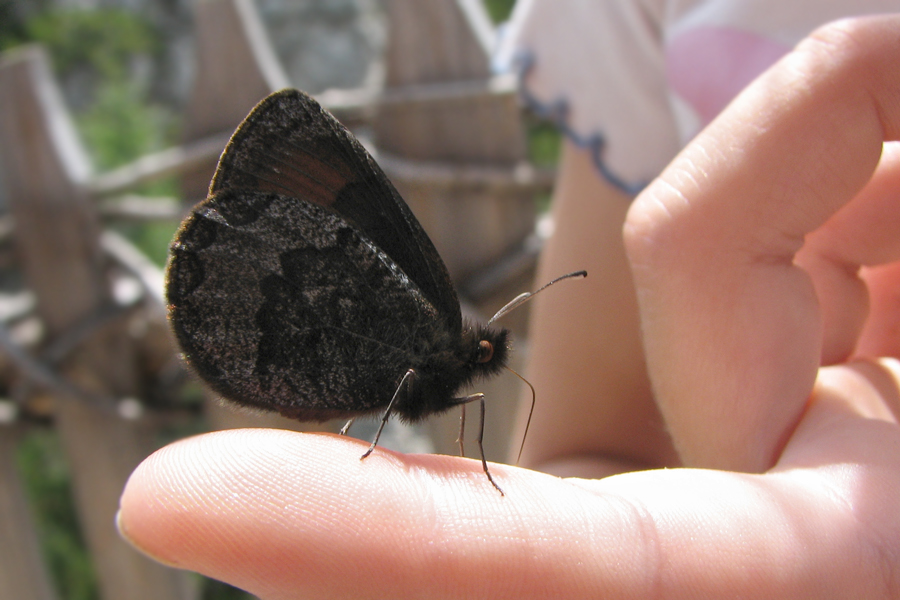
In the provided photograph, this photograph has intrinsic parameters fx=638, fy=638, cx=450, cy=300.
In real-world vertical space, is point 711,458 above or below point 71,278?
below

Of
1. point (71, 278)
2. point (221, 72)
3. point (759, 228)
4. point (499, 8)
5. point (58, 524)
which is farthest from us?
point (499, 8)

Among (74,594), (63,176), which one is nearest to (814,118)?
(63,176)

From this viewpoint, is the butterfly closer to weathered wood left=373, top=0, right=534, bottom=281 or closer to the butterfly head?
the butterfly head

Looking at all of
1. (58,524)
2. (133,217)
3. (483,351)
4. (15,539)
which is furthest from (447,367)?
(58,524)

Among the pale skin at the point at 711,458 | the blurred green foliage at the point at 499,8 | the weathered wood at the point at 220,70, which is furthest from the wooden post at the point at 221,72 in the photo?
the blurred green foliage at the point at 499,8

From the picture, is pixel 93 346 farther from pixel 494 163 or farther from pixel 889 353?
pixel 889 353

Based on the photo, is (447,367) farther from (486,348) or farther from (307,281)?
(307,281)

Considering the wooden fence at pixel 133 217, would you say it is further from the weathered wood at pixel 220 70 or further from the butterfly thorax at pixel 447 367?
the butterfly thorax at pixel 447 367

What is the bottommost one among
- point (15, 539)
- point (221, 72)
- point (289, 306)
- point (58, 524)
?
point (58, 524)
